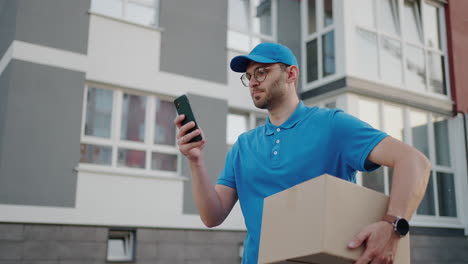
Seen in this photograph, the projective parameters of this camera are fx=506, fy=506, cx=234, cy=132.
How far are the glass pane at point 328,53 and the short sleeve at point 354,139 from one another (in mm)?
8765

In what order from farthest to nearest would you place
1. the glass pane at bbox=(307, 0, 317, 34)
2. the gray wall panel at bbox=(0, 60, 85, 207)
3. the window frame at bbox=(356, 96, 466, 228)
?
1. the glass pane at bbox=(307, 0, 317, 34)
2. the window frame at bbox=(356, 96, 466, 228)
3. the gray wall panel at bbox=(0, 60, 85, 207)

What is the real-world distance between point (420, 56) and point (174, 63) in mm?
5680

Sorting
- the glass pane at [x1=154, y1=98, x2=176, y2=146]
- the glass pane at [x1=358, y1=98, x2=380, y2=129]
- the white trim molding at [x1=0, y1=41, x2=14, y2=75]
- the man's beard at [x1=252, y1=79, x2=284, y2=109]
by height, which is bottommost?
the man's beard at [x1=252, y1=79, x2=284, y2=109]

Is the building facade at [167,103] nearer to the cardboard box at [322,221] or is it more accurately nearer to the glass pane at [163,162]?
the glass pane at [163,162]

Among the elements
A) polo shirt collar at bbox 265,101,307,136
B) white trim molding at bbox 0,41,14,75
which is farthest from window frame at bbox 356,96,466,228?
polo shirt collar at bbox 265,101,307,136

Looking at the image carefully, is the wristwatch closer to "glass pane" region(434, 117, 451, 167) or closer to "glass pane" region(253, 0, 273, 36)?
"glass pane" region(253, 0, 273, 36)

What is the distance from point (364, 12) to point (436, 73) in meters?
2.46

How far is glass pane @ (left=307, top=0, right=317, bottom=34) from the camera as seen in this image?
11.5m

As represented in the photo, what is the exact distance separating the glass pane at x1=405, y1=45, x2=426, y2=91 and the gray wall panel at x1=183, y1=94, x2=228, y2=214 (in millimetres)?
4181

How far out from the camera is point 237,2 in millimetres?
11047

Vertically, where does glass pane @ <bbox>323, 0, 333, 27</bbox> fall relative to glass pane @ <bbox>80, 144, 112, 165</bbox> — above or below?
above

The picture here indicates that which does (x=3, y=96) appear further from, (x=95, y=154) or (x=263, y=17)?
(x=263, y=17)

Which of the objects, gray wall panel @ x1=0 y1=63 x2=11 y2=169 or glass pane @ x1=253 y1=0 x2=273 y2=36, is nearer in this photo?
gray wall panel @ x1=0 y1=63 x2=11 y2=169

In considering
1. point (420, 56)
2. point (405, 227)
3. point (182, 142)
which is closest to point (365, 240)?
point (405, 227)
